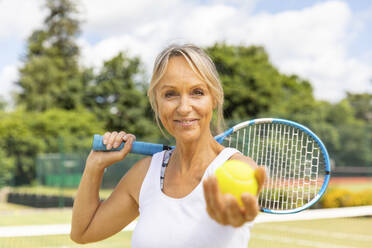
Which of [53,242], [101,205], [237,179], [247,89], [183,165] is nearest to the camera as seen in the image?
[237,179]

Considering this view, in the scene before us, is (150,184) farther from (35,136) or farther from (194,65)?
(35,136)

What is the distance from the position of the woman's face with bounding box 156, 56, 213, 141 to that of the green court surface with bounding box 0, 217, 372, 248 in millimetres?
6526

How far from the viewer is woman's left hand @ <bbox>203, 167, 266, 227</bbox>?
3.83 feet

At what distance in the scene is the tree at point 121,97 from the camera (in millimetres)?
29281

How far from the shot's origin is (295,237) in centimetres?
949

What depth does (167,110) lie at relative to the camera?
5.36ft

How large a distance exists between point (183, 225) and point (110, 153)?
1.73 feet

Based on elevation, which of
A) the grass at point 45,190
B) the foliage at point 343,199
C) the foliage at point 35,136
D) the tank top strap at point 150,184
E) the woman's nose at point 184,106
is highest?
the woman's nose at point 184,106

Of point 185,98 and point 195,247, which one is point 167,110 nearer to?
point 185,98

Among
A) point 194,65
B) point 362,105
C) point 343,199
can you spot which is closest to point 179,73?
point 194,65

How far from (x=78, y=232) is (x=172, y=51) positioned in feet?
2.71

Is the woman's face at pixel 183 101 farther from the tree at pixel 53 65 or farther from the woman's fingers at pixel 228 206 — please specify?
the tree at pixel 53 65

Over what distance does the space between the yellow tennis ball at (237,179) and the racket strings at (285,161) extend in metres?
0.83

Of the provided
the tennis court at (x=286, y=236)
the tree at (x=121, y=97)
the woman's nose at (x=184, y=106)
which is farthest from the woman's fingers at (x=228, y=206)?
the tree at (x=121, y=97)
